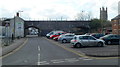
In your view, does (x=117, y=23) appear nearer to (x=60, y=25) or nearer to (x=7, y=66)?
(x=60, y=25)

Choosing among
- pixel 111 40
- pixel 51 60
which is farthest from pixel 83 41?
pixel 51 60

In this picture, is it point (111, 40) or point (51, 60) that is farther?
point (111, 40)

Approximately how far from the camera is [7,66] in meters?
Result: 11.6

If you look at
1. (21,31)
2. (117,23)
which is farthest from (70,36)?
(21,31)

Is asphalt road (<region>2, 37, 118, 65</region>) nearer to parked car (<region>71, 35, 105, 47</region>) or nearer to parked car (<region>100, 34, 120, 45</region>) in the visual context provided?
parked car (<region>71, 35, 105, 47</region>)

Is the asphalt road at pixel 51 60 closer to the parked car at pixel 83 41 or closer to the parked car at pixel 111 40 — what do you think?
the parked car at pixel 83 41

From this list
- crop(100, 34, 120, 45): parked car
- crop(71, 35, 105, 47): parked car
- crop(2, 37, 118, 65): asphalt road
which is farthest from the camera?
crop(100, 34, 120, 45): parked car

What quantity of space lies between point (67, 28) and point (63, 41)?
1895 inches

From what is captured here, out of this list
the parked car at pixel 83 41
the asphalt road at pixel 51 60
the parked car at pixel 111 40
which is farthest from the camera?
the parked car at pixel 111 40

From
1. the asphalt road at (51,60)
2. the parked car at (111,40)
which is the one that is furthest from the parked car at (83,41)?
the asphalt road at (51,60)

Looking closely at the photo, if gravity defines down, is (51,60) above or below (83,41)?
below

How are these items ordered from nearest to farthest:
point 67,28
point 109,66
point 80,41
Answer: point 109,66 < point 80,41 < point 67,28

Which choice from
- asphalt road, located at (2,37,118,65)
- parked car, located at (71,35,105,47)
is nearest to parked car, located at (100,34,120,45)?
parked car, located at (71,35,105,47)

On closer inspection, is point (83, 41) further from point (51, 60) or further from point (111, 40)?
point (51, 60)
